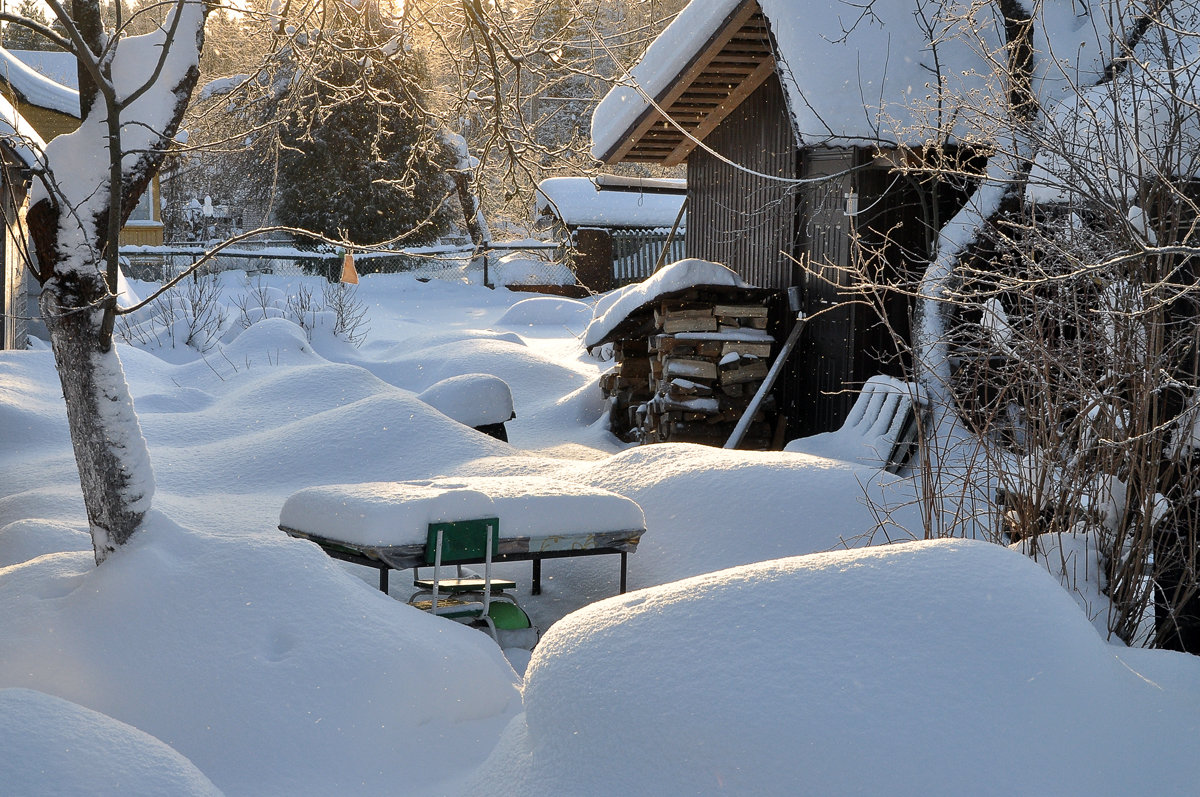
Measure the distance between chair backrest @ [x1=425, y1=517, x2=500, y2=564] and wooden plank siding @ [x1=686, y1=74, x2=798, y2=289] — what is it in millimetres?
5430

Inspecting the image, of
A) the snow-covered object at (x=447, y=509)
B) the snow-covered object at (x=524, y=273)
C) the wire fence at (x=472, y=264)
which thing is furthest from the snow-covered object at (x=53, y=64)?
the snow-covered object at (x=447, y=509)

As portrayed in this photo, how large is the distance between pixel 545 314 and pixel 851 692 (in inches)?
740

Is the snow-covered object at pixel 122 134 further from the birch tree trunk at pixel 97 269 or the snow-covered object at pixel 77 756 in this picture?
the snow-covered object at pixel 77 756

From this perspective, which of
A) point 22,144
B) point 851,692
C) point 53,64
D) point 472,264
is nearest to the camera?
point 851,692

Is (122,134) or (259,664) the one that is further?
(122,134)

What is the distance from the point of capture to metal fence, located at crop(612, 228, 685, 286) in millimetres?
24703

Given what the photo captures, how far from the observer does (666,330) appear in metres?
10.2

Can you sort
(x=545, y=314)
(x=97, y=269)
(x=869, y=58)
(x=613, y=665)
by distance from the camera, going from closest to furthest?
(x=613, y=665), (x=97, y=269), (x=869, y=58), (x=545, y=314)

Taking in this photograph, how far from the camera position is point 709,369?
1001cm

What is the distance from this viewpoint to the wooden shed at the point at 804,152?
27.3ft

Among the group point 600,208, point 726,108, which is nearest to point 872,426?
point 726,108

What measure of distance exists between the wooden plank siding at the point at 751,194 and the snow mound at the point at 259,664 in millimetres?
6397

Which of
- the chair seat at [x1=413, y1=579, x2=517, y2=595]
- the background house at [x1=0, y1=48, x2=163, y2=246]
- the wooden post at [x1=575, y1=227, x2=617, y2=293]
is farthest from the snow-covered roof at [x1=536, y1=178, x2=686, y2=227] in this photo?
the chair seat at [x1=413, y1=579, x2=517, y2=595]

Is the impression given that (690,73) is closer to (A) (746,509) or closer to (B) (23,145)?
(A) (746,509)
